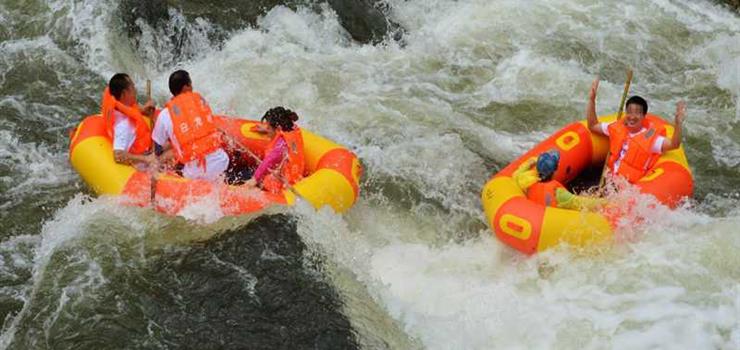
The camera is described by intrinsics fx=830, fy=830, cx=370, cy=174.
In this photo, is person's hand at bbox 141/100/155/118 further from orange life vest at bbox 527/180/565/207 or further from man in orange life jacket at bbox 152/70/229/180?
orange life vest at bbox 527/180/565/207

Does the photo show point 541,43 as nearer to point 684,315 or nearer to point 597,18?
point 597,18

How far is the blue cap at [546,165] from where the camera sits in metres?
6.31

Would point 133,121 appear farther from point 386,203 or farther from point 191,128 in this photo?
point 386,203

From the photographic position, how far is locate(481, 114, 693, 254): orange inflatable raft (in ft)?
19.1

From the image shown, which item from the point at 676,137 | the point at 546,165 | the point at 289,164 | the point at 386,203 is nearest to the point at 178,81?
the point at 289,164

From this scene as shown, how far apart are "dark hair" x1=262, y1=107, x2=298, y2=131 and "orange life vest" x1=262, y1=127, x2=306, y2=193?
0.06 m

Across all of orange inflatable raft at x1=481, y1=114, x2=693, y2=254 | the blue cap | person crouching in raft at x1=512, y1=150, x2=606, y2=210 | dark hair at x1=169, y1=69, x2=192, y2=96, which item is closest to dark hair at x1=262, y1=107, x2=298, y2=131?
dark hair at x1=169, y1=69, x2=192, y2=96

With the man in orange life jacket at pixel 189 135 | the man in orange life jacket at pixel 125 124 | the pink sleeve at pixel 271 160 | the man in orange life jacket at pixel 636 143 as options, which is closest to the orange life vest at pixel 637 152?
the man in orange life jacket at pixel 636 143

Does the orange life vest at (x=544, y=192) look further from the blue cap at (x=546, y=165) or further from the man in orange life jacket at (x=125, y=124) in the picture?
the man in orange life jacket at (x=125, y=124)

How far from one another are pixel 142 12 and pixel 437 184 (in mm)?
4105

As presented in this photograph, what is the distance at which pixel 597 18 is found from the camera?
1043 cm

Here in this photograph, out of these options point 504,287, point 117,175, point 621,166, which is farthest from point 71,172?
point 621,166

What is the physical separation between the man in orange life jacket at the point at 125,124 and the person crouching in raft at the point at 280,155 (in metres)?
0.89

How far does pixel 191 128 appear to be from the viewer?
6.17 metres
